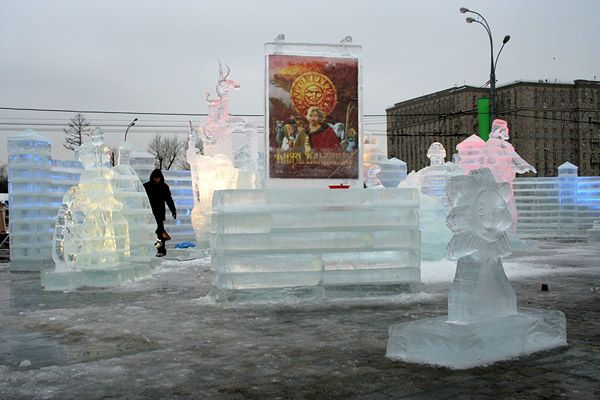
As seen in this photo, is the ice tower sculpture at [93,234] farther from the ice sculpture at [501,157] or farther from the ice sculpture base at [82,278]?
the ice sculpture at [501,157]

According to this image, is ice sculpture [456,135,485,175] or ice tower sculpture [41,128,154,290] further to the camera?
ice sculpture [456,135,485,175]

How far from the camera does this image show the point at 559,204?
25.0 metres

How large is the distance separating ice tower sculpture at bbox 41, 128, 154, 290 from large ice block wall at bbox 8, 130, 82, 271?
3.11 metres

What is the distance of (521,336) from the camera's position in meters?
5.61

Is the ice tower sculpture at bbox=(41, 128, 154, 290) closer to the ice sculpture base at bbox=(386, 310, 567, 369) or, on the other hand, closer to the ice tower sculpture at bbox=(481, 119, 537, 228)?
the ice sculpture base at bbox=(386, 310, 567, 369)

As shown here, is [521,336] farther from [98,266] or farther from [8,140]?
[8,140]

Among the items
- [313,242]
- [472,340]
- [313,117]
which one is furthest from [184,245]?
[472,340]

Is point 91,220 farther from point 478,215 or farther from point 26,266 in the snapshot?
point 478,215

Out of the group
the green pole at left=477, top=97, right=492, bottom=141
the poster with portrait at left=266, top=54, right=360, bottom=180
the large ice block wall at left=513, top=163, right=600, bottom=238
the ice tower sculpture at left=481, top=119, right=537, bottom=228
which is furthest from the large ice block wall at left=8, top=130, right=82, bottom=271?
the green pole at left=477, top=97, right=492, bottom=141

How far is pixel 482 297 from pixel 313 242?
3483 millimetres

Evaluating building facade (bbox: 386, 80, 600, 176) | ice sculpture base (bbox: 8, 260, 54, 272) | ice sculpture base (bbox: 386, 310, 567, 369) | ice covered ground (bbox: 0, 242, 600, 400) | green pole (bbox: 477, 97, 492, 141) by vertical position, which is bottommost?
ice sculpture base (bbox: 8, 260, 54, 272)

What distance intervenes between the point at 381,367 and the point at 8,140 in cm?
1145

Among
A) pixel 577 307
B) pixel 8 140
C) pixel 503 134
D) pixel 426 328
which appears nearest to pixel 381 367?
pixel 426 328

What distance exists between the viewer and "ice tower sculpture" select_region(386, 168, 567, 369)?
17.9 ft
